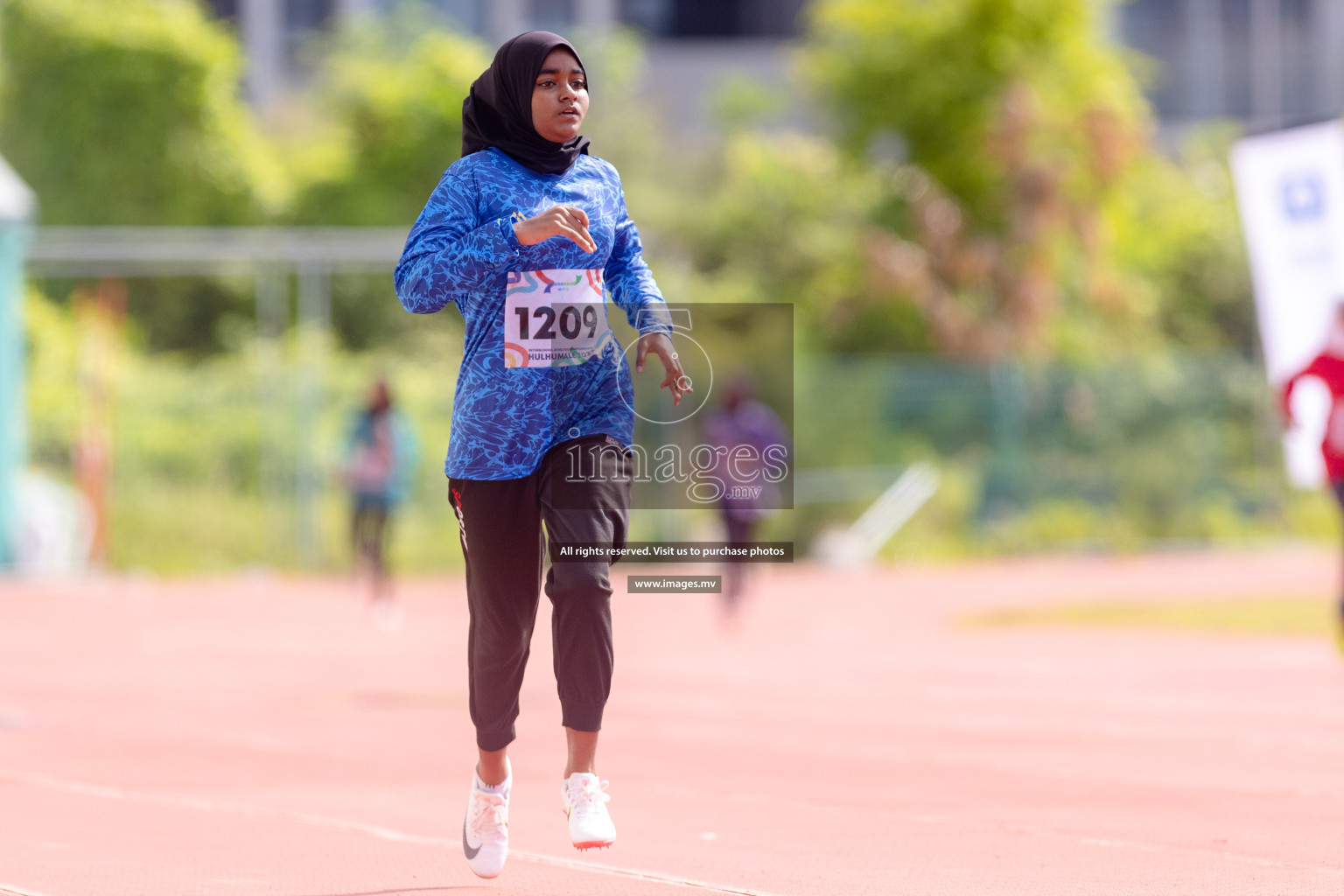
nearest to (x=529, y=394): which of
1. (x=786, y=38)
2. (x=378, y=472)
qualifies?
(x=378, y=472)

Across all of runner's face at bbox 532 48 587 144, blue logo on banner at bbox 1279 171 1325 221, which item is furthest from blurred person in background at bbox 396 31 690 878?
blue logo on banner at bbox 1279 171 1325 221

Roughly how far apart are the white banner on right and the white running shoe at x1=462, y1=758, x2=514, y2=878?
39.6ft

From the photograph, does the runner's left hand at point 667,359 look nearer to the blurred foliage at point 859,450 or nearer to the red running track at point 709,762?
the red running track at point 709,762

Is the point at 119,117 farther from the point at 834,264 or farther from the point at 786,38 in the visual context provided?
the point at 786,38

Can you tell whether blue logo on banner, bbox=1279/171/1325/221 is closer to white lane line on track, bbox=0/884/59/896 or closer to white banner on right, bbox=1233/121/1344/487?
white banner on right, bbox=1233/121/1344/487

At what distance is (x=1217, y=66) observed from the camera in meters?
60.2

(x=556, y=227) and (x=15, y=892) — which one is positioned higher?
(x=556, y=227)

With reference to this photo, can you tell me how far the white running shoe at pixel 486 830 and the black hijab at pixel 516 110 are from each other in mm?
1538

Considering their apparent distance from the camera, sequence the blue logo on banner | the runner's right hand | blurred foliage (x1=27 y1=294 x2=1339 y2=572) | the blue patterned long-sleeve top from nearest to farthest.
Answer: the runner's right hand
the blue patterned long-sleeve top
the blue logo on banner
blurred foliage (x1=27 y1=294 x2=1339 y2=572)

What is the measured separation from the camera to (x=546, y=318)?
15.0 feet

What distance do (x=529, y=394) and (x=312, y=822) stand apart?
200cm

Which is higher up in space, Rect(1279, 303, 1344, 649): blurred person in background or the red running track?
Rect(1279, 303, 1344, 649): blurred person in background

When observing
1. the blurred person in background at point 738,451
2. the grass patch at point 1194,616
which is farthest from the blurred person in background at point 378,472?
the grass patch at point 1194,616

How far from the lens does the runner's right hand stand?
437 cm
